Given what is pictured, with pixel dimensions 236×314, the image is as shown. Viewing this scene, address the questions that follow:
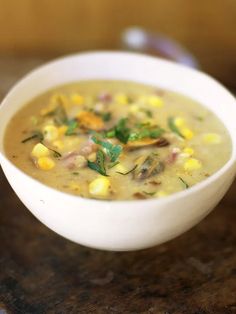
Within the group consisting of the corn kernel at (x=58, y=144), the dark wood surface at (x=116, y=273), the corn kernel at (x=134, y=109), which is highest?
the corn kernel at (x=134, y=109)

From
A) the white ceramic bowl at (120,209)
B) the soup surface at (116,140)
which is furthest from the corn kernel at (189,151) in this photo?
the white ceramic bowl at (120,209)

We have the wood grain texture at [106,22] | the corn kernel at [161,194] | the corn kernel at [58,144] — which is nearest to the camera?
the corn kernel at [161,194]

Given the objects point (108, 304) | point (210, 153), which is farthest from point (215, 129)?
point (108, 304)

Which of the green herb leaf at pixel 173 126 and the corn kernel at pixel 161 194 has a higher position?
the green herb leaf at pixel 173 126

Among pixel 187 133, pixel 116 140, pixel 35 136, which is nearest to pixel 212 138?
pixel 187 133

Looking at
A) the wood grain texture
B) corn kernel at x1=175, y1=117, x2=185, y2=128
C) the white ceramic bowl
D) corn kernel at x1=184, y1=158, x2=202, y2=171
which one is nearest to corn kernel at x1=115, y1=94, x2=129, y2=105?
corn kernel at x1=175, y1=117, x2=185, y2=128

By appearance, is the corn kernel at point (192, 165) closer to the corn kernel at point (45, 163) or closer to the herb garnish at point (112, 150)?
the herb garnish at point (112, 150)
